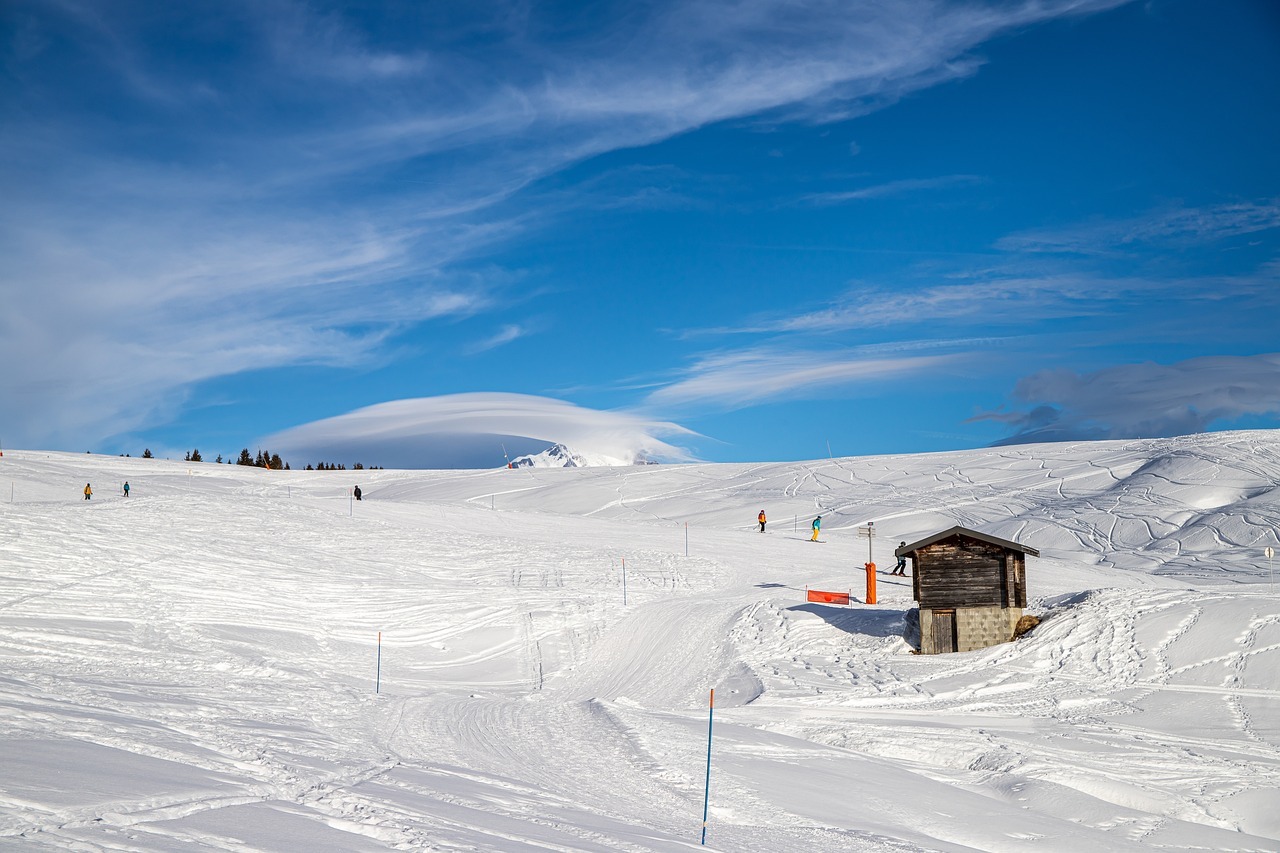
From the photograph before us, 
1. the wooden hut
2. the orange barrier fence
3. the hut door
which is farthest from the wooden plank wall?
the orange barrier fence

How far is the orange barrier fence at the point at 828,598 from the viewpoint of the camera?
106 ft

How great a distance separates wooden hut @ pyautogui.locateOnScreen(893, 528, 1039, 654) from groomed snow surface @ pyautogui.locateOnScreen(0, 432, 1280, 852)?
3.15 feet

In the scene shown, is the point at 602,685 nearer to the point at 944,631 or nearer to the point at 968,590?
the point at 944,631

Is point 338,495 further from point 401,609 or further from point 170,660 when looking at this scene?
point 170,660

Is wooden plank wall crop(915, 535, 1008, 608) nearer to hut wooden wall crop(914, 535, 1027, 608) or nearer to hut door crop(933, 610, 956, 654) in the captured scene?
hut wooden wall crop(914, 535, 1027, 608)

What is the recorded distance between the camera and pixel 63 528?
3625 centimetres

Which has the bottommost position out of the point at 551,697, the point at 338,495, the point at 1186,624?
the point at 551,697

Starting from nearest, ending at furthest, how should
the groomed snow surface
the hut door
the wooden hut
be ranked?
the groomed snow surface
the wooden hut
the hut door

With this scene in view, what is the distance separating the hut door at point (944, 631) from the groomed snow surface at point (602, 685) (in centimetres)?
75

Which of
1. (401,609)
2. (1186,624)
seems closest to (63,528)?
(401,609)

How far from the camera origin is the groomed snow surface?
36.7ft

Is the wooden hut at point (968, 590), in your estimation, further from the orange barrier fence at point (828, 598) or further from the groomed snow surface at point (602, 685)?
the orange barrier fence at point (828, 598)

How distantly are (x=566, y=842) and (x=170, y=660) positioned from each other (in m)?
17.6

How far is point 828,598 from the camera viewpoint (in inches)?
1280
